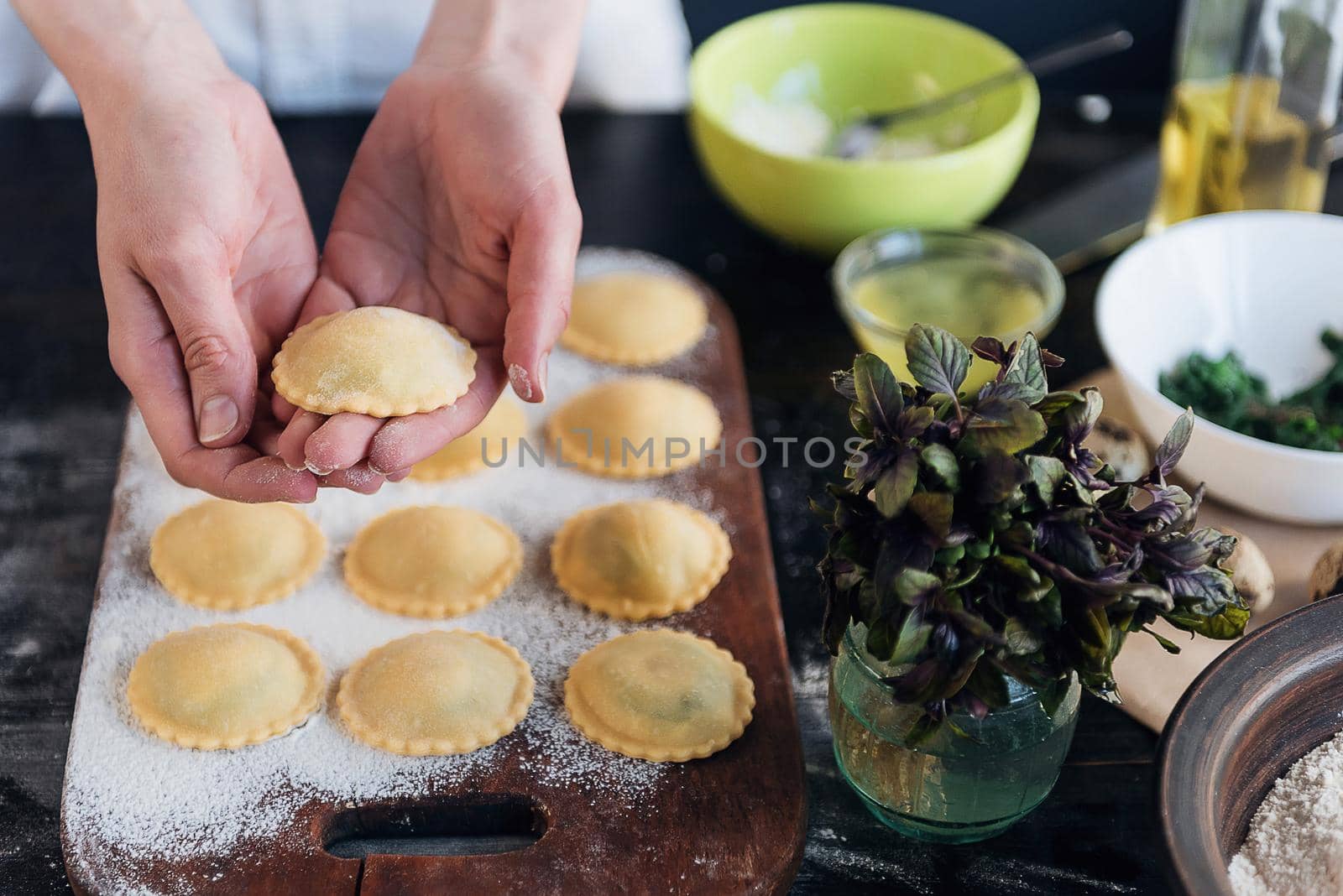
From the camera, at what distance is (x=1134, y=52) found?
367 cm

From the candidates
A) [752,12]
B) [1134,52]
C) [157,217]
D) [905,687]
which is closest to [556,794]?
[905,687]

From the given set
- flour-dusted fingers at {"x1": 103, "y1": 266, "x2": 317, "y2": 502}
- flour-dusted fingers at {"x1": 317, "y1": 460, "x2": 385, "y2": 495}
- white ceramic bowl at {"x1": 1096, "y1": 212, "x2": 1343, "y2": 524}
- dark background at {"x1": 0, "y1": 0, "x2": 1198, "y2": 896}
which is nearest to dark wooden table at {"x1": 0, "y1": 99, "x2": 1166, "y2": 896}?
dark background at {"x1": 0, "y1": 0, "x2": 1198, "y2": 896}

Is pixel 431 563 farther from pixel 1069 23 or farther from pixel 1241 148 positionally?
pixel 1069 23

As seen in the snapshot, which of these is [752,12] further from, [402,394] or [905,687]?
[905,687]

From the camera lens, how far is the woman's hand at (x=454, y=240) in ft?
A: 4.56

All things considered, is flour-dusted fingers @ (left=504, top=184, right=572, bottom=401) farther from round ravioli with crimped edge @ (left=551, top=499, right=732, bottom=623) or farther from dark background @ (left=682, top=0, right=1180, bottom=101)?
dark background @ (left=682, top=0, right=1180, bottom=101)

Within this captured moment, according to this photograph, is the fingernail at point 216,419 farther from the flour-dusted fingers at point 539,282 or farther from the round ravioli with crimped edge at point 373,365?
the flour-dusted fingers at point 539,282

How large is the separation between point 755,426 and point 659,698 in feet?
2.10

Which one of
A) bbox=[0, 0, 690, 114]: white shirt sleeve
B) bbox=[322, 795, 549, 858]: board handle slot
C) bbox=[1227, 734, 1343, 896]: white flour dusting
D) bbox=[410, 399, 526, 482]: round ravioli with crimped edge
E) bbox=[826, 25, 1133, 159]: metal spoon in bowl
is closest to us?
bbox=[1227, 734, 1343, 896]: white flour dusting

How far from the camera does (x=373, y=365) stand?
1.46 meters

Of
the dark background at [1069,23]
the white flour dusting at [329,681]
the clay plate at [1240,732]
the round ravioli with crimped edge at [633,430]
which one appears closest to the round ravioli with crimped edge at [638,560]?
the white flour dusting at [329,681]

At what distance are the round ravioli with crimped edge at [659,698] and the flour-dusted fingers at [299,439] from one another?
1.30 feet

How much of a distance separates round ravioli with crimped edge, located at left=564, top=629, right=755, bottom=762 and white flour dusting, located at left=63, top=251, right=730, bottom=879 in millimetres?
24

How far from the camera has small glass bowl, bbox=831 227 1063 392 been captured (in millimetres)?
1837
